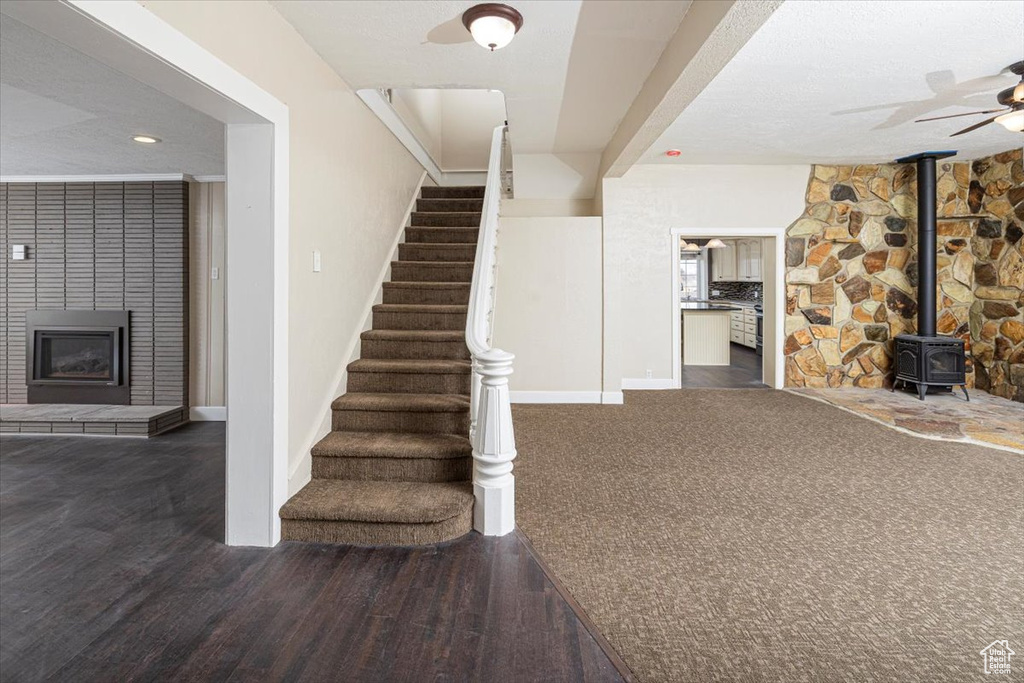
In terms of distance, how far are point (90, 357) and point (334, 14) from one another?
4164 millimetres

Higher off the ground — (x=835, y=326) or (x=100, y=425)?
(x=835, y=326)

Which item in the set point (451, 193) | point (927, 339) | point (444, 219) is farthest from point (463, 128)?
point (927, 339)

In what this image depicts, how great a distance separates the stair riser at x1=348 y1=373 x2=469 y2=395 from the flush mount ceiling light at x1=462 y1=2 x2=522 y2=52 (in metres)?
1.80

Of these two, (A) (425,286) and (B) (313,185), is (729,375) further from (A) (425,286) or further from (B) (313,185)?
(B) (313,185)

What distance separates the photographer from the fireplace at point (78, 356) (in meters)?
4.55

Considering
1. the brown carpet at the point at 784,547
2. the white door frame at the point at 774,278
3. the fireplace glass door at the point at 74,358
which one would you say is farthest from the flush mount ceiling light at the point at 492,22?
the fireplace glass door at the point at 74,358

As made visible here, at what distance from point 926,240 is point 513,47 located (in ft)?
16.4

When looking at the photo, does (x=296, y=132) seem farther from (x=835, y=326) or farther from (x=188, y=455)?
(x=835, y=326)

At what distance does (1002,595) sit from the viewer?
5.98ft

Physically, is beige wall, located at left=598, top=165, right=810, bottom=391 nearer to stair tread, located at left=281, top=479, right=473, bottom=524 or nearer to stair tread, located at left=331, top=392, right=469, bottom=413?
stair tread, located at left=331, top=392, right=469, bottom=413

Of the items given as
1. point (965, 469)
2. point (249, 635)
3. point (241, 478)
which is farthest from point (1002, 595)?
point (241, 478)

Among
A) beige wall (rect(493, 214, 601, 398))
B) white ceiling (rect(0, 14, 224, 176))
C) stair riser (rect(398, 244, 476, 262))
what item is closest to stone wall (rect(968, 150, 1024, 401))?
beige wall (rect(493, 214, 601, 398))

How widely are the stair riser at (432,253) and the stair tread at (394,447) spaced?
2.07 m

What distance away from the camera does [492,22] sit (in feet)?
7.39
